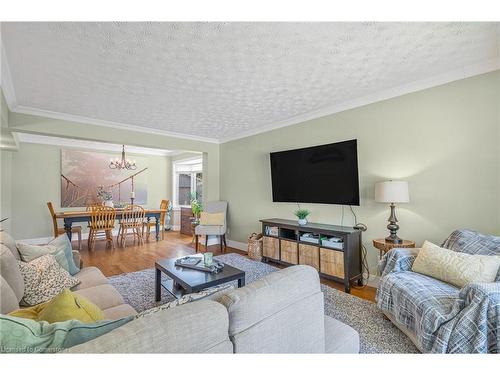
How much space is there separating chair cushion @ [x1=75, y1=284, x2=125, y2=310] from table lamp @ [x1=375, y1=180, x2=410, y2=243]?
264 centimetres

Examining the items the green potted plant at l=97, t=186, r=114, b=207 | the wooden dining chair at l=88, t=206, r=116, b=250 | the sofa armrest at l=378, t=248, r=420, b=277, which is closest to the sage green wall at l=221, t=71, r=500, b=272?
the sofa armrest at l=378, t=248, r=420, b=277

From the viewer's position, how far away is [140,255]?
4.45 meters

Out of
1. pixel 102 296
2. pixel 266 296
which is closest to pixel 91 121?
pixel 102 296

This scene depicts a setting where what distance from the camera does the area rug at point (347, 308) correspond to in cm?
185

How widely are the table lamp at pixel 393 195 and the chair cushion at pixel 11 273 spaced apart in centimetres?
318

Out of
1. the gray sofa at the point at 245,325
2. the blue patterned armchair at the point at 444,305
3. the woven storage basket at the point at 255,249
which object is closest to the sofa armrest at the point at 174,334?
the gray sofa at the point at 245,325

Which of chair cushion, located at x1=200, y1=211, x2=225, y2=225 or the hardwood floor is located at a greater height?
chair cushion, located at x1=200, y1=211, x2=225, y2=225

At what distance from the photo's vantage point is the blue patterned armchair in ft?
4.49

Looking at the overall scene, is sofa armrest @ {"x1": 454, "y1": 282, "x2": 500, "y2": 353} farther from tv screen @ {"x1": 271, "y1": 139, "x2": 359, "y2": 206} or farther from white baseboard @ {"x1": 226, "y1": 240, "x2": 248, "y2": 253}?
white baseboard @ {"x1": 226, "y1": 240, "x2": 248, "y2": 253}

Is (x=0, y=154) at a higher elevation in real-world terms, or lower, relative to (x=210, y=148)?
lower

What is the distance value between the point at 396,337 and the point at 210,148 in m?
4.53
